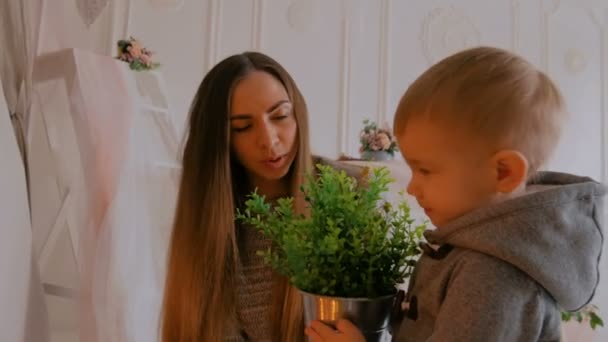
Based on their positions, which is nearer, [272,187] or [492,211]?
[492,211]

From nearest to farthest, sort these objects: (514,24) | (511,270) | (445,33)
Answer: (511,270), (445,33), (514,24)

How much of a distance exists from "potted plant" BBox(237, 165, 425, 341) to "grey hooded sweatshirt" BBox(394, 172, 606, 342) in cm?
5

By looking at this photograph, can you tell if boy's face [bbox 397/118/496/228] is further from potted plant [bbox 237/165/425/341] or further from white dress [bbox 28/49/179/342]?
white dress [bbox 28/49/179/342]

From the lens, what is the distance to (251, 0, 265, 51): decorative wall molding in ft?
8.05

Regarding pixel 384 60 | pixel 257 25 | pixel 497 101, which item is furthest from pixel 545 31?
pixel 497 101

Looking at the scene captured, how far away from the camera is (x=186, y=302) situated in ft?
3.49

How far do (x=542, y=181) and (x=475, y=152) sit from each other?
0.18 m

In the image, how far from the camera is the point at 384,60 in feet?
9.14

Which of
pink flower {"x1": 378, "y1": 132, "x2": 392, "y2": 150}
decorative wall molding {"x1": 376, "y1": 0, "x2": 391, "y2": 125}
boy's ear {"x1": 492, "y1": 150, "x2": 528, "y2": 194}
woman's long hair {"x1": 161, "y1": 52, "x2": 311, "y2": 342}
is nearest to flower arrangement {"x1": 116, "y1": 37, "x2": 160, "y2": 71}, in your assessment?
woman's long hair {"x1": 161, "y1": 52, "x2": 311, "y2": 342}

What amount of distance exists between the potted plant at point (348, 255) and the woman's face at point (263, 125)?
0.46m

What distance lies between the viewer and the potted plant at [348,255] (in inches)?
22.1

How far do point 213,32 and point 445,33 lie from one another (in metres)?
1.42

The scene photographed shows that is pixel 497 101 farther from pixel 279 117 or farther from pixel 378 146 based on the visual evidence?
pixel 378 146

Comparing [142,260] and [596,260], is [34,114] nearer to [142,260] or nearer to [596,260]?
[142,260]
